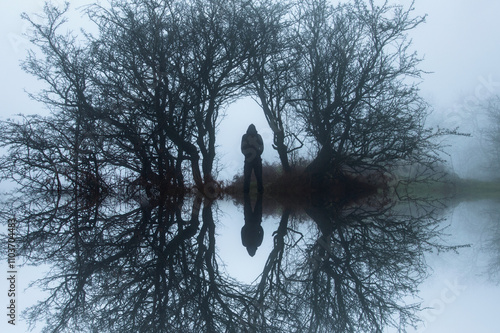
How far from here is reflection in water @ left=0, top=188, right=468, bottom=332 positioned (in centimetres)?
229

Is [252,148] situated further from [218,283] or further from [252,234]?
[218,283]

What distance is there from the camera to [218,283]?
2820mm

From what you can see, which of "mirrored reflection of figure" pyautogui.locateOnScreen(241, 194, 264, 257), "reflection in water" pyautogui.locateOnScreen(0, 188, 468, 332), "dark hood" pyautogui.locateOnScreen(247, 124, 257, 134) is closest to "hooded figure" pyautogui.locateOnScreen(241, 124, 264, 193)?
"dark hood" pyautogui.locateOnScreen(247, 124, 257, 134)

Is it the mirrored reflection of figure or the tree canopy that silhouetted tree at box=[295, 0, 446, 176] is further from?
the mirrored reflection of figure

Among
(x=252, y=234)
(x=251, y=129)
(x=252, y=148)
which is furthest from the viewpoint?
(x=251, y=129)

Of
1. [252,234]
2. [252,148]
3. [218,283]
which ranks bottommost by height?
[218,283]

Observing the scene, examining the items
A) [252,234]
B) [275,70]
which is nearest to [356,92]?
[275,70]

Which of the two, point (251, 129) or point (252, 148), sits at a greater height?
point (251, 129)

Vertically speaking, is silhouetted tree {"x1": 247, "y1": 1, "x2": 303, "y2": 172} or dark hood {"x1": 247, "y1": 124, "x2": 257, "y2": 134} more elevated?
silhouetted tree {"x1": 247, "y1": 1, "x2": 303, "y2": 172}

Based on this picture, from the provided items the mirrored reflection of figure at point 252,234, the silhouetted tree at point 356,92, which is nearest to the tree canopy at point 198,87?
the silhouetted tree at point 356,92

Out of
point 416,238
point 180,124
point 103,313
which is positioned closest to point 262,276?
point 103,313

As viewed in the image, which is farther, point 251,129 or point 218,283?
point 251,129

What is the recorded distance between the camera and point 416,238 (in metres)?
4.59

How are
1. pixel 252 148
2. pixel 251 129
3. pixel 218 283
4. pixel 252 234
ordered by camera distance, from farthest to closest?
pixel 251 129 < pixel 252 148 < pixel 252 234 < pixel 218 283
